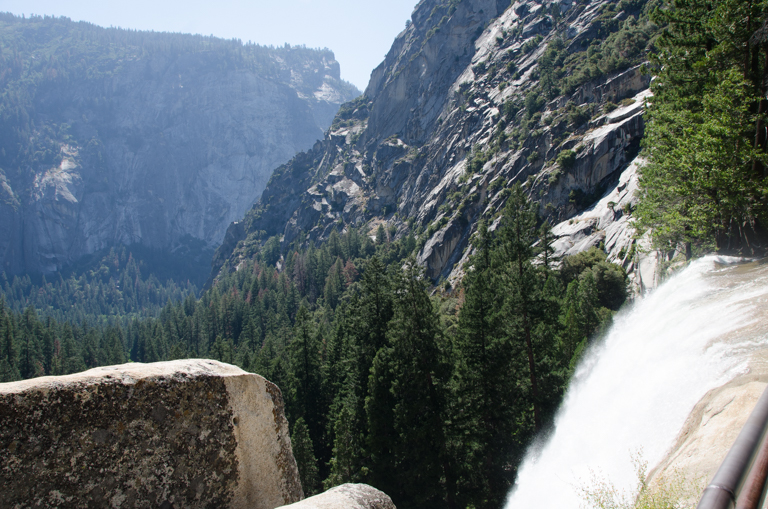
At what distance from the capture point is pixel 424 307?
81.4 feet

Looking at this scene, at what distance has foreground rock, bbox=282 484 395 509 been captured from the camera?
4719 millimetres

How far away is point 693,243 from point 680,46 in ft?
32.4

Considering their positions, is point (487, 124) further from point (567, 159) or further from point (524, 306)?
point (524, 306)

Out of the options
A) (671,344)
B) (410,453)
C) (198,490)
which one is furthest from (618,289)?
(198,490)

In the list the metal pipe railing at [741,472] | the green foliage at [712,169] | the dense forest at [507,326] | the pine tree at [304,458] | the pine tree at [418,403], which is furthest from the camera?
the pine tree at [304,458]

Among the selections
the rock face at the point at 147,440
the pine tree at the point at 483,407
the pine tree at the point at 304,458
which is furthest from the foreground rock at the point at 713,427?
the pine tree at the point at 304,458

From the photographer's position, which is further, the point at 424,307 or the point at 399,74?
the point at 399,74

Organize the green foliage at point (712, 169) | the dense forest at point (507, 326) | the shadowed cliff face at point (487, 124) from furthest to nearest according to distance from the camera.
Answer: the shadowed cliff face at point (487, 124)
the dense forest at point (507, 326)
the green foliage at point (712, 169)

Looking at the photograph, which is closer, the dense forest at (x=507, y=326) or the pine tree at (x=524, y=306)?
the dense forest at (x=507, y=326)

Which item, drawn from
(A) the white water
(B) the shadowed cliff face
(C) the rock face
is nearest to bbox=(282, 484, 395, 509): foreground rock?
(C) the rock face

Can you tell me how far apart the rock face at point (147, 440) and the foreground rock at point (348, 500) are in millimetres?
1159

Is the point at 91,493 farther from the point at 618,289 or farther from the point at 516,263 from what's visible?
the point at 618,289

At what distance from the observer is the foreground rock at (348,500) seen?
4719mm

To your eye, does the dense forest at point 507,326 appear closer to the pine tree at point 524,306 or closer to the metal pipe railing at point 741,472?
the pine tree at point 524,306
